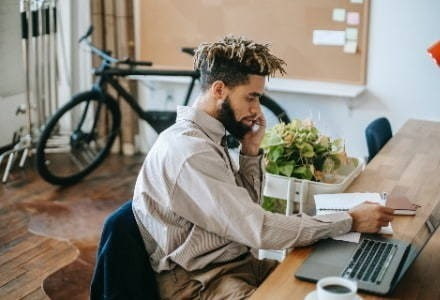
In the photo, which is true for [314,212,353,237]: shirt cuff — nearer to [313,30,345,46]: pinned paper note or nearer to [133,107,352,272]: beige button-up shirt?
[133,107,352,272]: beige button-up shirt

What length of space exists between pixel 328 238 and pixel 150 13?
3.04 metres

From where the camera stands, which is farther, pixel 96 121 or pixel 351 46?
pixel 96 121

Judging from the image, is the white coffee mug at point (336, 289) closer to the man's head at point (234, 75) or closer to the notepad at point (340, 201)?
the notepad at point (340, 201)

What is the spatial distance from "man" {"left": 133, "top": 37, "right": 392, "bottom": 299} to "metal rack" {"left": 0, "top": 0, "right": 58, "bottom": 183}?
2729 mm

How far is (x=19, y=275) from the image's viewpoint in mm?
3213

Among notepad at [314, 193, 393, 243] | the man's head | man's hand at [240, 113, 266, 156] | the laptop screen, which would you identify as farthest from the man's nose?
the laptop screen

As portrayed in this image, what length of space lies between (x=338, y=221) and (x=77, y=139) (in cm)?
281

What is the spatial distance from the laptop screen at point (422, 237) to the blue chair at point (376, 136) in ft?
2.74

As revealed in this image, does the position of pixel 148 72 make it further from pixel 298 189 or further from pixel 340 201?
pixel 340 201

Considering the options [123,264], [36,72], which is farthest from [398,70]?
[123,264]

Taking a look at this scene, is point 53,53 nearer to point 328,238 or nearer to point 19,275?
point 19,275

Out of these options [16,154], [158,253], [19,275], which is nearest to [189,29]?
[16,154]

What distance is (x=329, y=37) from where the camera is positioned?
164 inches

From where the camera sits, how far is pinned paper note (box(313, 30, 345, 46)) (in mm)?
4145
